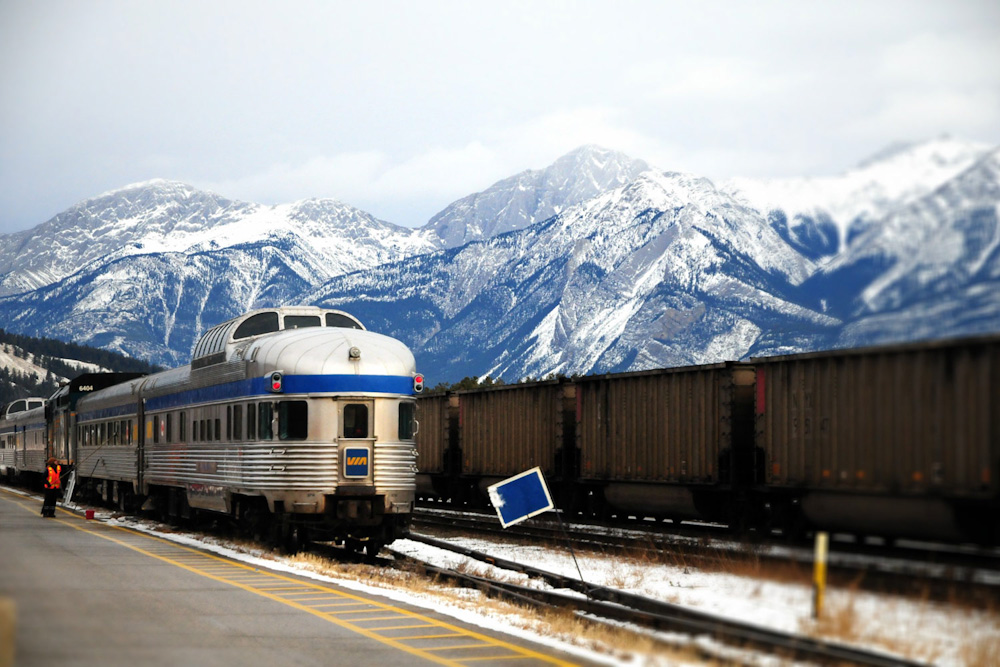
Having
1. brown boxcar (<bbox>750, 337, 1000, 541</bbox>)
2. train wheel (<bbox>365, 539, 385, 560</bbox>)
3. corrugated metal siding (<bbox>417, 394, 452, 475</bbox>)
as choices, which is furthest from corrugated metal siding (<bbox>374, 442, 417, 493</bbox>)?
corrugated metal siding (<bbox>417, 394, 452, 475</bbox>)

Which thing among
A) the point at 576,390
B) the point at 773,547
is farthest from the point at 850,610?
the point at 576,390

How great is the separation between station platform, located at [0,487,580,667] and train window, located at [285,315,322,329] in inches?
227

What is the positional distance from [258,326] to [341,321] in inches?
70.4

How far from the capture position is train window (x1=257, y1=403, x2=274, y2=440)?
2028 cm

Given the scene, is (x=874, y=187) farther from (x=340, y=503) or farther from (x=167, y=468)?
(x=167, y=468)

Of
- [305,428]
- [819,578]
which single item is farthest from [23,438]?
[819,578]

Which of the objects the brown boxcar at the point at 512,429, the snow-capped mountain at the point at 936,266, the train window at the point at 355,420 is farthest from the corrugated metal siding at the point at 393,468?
the snow-capped mountain at the point at 936,266

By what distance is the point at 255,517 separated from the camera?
21203 millimetres

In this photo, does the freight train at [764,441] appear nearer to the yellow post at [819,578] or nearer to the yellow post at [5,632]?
the yellow post at [819,578]

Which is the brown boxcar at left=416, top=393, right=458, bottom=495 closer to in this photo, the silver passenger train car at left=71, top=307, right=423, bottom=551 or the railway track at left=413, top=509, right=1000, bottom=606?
the silver passenger train car at left=71, top=307, right=423, bottom=551

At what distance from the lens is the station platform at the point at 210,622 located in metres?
10.6

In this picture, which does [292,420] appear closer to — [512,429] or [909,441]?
[909,441]

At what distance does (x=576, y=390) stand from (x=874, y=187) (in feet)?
64.8

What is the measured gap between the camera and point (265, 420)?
20.4 m
